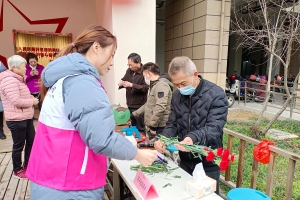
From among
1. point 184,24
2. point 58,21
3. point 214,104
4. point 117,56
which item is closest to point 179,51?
point 184,24

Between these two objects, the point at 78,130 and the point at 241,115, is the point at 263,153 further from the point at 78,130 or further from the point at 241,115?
the point at 241,115

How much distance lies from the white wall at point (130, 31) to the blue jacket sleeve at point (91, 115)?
2.88 m

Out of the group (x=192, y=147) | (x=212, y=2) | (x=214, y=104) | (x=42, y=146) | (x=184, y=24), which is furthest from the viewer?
(x=184, y=24)

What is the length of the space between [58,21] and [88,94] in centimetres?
568

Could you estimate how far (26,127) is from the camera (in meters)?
2.62

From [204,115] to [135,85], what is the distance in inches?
62.0

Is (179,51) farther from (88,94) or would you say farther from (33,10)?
(88,94)

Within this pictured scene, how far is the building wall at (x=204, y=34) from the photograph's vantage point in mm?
5039

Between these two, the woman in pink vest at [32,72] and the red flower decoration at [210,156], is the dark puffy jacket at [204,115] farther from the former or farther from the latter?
the woman in pink vest at [32,72]

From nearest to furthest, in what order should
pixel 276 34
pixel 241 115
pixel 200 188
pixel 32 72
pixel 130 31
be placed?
pixel 200 188 < pixel 130 31 < pixel 276 34 < pixel 32 72 < pixel 241 115

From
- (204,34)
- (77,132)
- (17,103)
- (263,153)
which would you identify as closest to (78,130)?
(77,132)

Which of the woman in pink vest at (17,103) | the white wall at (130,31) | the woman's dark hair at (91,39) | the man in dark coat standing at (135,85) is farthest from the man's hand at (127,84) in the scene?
the woman's dark hair at (91,39)

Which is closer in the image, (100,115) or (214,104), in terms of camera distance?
(100,115)

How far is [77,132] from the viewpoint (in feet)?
2.84
